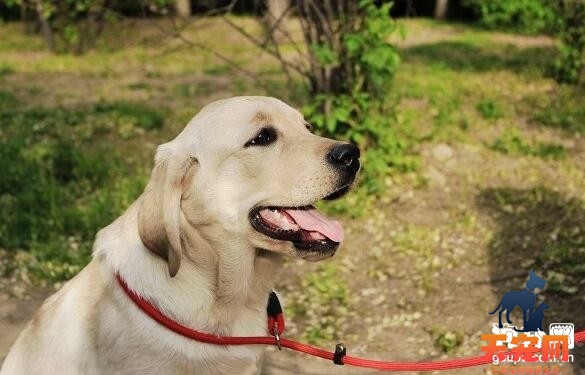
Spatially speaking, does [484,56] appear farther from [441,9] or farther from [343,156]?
[343,156]

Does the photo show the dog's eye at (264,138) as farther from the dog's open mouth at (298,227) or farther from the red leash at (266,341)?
the red leash at (266,341)

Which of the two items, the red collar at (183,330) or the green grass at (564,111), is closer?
the red collar at (183,330)

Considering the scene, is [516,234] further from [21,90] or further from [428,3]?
[428,3]

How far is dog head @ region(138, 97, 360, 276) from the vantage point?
110 inches

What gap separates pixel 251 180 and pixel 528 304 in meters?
2.23

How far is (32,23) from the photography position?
1761 cm

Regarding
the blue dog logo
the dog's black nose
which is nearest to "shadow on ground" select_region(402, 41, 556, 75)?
the blue dog logo

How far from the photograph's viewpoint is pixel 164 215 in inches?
104

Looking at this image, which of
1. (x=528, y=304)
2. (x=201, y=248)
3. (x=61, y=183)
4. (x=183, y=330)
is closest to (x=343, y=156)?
(x=201, y=248)

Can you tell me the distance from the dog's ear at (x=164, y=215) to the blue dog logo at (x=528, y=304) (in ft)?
6.99

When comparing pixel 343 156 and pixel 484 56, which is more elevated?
pixel 343 156

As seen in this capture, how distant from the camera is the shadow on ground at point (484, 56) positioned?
11.6 metres

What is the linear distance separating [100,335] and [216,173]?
82cm

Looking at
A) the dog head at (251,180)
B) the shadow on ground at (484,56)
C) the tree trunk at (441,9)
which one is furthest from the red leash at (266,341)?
the tree trunk at (441,9)
